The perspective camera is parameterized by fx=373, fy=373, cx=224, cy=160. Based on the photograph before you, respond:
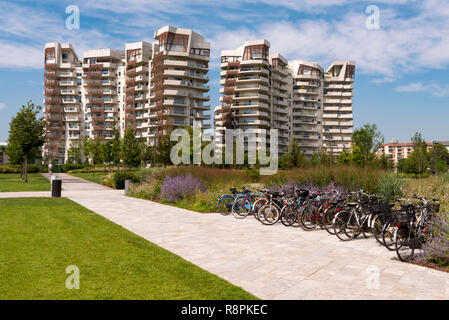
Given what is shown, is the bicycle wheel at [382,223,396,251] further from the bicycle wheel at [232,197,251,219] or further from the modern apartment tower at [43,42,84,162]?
the modern apartment tower at [43,42,84,162]

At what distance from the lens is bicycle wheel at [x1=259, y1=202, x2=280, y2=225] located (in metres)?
11.6

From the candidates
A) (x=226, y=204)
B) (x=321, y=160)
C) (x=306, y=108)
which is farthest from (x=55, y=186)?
(x=306, y=108)

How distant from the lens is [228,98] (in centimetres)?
8719

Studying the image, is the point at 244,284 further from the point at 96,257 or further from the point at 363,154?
the point at 363,154

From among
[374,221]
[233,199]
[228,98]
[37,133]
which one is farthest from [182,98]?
[374,221]

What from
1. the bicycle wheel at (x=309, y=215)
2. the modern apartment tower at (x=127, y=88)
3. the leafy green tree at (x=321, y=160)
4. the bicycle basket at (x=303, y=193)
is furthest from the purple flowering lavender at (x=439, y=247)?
the modern apartment tower at (x=127, y=88)

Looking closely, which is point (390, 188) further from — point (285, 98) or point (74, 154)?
point (285, 98)

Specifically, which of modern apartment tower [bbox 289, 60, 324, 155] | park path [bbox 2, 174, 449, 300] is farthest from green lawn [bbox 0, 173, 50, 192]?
modern apartment tower [bbox 289, 60, 324, 155]

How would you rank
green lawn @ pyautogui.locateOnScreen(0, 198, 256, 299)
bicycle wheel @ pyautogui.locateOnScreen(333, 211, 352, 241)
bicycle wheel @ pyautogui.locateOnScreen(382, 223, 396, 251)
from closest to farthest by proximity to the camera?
green lawn @ pyautogui.locateOnScreen(0, 198, 256, 299) → bicycle wheel @ pyautogui.locateOnScreen(382, 223, 396, 251) → bicycle wheel @ pyautogui.locateOnScreen(333, 211, 352, 241)

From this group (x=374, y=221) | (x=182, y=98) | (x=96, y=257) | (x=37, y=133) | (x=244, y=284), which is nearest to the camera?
(x=244, y=284)

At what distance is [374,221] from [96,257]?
6.29m

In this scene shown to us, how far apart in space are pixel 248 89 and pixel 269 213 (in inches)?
2965

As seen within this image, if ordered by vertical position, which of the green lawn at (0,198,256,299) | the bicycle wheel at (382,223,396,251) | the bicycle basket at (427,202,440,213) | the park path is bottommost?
the park path

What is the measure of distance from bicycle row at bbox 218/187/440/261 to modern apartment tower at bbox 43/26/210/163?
192ft
